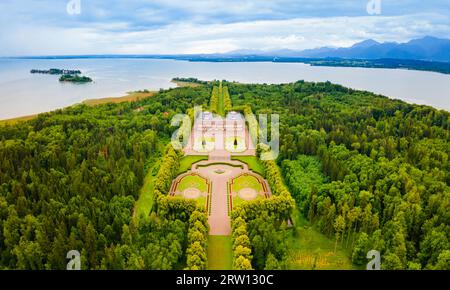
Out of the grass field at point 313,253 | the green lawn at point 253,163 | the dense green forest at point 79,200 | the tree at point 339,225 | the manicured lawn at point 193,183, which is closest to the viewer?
the dense green forest at point 79,200

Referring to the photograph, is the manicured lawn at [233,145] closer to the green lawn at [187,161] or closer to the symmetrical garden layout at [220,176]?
the symmetrical garden layout at [220,176]

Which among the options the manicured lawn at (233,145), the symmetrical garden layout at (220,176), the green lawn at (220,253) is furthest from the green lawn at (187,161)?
the green lawn at (220,253)

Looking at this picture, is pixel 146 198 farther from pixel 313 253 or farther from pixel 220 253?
pixel 313 253

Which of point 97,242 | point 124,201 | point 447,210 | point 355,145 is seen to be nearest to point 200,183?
point 124,201

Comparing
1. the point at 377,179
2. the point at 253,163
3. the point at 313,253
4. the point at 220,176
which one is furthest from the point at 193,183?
the point at 377,179

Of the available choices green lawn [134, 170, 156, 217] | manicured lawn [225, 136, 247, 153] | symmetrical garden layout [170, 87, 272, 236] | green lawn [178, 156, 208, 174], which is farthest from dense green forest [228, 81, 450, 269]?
green lawn [134, 170, 156, 217]

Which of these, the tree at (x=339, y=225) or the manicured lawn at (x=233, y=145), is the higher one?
the manicured lawn at (x=233, y=145)

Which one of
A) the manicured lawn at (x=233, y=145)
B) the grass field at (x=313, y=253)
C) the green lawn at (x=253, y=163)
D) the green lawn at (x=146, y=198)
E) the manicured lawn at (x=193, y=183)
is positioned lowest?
the grass field at (x=313, y=253)

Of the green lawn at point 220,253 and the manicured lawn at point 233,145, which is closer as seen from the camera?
the green lawn at point 220,253
